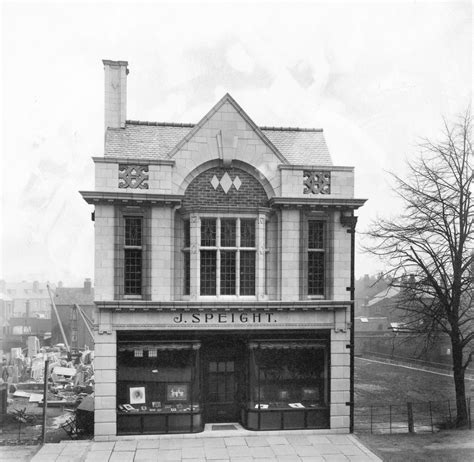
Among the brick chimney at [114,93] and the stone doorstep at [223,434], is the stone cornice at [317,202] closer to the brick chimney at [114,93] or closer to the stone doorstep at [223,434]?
the brick chimney at [114,93]

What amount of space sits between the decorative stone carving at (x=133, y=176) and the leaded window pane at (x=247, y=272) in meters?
4.16

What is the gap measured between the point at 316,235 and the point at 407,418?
975 cm

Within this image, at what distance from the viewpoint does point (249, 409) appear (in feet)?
54.2

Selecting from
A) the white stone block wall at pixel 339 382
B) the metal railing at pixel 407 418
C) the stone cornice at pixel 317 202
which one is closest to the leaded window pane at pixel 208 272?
the stone cornice at pixel 317 202

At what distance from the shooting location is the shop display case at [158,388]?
635 inches

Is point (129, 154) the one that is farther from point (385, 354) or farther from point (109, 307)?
point (385, 354)

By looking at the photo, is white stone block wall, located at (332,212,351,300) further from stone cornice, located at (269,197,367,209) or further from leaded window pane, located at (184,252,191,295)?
leaded window pane, located at (184,252,191,295)

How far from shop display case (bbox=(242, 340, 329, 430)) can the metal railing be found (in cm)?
265

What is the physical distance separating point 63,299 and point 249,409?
5019cm

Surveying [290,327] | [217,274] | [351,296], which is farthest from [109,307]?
[351,296]

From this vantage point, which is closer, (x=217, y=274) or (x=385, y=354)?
(x=217, y=274)

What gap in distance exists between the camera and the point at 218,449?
14.8 m

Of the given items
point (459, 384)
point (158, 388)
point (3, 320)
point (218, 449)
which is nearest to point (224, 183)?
point (158, 388)

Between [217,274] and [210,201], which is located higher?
[210,201]
